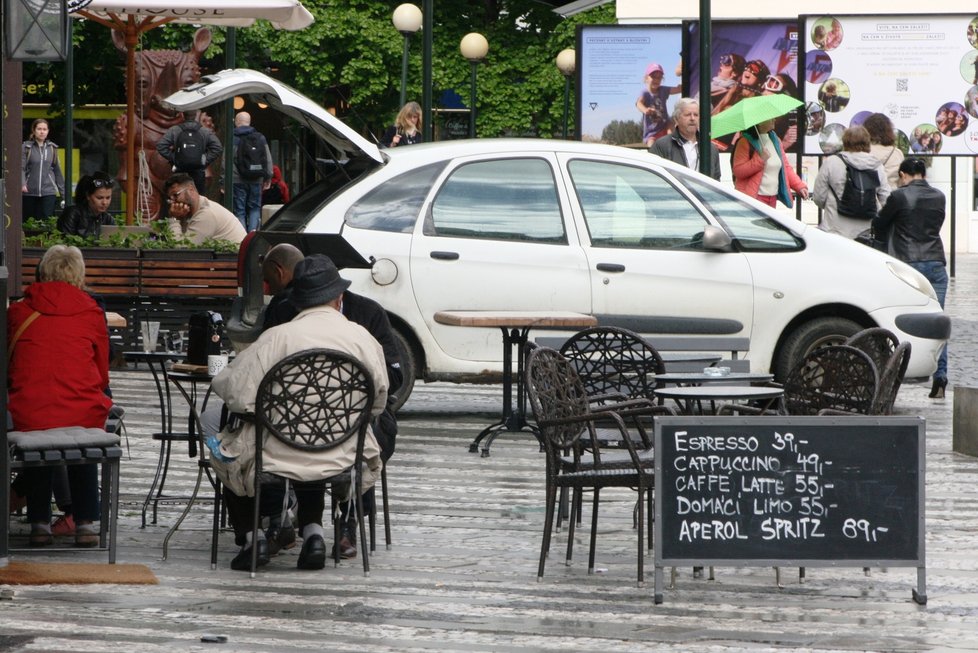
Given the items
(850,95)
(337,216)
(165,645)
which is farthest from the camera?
(850,95)

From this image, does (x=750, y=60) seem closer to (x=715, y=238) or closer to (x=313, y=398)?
(x=715, y=238)

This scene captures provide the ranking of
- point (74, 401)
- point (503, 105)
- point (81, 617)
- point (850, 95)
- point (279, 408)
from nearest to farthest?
point (81, 617), point (279, 408), point (74, 401), point (850, 95), point (503, 105)

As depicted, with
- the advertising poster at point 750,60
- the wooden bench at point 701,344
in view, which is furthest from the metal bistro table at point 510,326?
the advertising poster at point 750,60

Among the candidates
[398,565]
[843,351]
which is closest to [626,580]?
[398,565]

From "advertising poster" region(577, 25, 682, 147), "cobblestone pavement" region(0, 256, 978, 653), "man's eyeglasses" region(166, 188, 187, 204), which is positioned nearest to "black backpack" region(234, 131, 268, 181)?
"advertising poster" region(577, 25, 682, 147)

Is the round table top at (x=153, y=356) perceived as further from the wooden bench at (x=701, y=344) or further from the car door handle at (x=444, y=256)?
the wooden bench at (x=701, y=344)

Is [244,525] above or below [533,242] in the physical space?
below

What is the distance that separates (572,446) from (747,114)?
8.50 metres

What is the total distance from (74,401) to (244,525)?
0.95 m

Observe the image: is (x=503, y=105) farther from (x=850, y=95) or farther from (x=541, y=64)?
(x=850, y=95)

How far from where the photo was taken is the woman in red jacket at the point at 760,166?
1573cm

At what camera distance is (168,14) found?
17766mm

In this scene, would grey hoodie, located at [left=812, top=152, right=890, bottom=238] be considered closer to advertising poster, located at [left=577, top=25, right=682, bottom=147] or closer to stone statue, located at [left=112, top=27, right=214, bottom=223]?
advertising poster, located at [left=577, top=25, right=682, bottom=147]

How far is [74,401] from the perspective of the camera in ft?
25.9
